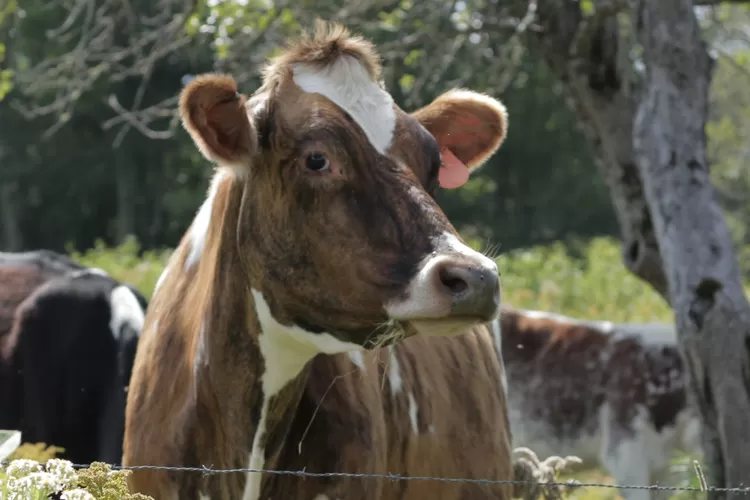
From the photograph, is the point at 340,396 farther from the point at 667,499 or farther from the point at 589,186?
the point at 589,186

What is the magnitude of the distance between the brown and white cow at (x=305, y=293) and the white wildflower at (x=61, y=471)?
1.00 meters

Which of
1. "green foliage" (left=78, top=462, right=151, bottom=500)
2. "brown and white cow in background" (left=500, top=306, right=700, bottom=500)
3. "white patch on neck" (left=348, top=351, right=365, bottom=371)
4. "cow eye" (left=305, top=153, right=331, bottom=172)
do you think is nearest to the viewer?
"green foliage" (left=78, top=462, right=151, bottom=500)

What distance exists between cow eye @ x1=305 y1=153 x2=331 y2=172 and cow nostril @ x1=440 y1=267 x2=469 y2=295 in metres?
0.52

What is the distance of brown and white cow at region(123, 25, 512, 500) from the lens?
313cm

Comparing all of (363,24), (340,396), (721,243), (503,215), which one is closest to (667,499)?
(721,243)

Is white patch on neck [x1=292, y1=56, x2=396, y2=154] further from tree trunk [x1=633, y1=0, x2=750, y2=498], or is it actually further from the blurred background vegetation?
the blurred background vegetation

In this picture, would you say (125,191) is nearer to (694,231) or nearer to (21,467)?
(694,231)

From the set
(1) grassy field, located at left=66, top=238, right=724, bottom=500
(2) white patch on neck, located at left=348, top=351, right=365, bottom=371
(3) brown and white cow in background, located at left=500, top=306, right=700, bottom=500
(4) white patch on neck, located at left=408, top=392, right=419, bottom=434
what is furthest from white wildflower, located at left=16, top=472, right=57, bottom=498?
(1) grassy field, located at left=66, top=238, right=724, bottom=500

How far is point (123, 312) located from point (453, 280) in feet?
11.3

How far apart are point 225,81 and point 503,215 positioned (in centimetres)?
3909

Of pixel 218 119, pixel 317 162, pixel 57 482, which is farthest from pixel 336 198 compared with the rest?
pixel 57 482

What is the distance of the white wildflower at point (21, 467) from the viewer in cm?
231

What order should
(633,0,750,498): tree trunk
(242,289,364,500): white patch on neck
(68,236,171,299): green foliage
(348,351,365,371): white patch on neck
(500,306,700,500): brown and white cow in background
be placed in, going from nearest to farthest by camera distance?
(242,289,364,500): white patch on neck < (348,351,365,371): white patch on neck < (633,0,750,498): tree trunk < (500,306,700,500): brown and white cow in background < (68,236,171,299): green foliage

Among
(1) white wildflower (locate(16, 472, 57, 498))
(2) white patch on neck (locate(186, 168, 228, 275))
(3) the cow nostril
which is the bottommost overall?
(2) white patch on neck (locate(186, 168, 228, 275))
